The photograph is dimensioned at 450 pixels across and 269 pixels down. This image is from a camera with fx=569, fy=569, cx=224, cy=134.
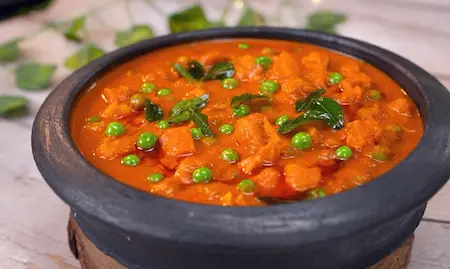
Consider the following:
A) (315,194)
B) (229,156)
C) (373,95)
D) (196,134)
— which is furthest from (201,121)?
(373,95)

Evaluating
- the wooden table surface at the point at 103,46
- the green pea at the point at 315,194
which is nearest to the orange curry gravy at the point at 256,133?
the green pea at the point at 315,194

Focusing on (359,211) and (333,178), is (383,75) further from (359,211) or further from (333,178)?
(359,211)

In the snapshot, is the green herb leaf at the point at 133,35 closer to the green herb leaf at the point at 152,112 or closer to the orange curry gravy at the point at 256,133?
the orange curry gravy at the point at 256,133

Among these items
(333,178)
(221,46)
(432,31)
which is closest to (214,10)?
(432,31)

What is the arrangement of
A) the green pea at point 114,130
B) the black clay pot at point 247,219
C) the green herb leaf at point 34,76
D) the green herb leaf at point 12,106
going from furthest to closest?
1. the green herb leaf at point 34,76
2. the green herb leaf at point 12,106
3. the green pea at point 114,130
4. the black clay pot at point 247,219

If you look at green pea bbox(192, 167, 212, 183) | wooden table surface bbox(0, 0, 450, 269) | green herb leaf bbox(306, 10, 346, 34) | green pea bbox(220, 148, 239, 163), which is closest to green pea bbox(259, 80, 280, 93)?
green pea bbox(220, 148, 239, 163)

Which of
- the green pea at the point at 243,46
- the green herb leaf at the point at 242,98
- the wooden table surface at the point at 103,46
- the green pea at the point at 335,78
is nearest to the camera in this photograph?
the green herb leaf at the point at 242,98

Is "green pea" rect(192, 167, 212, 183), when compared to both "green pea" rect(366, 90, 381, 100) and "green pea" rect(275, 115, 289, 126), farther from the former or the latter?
"green pea" rect(366, 90, 381, 100)
